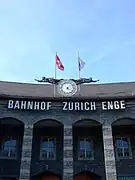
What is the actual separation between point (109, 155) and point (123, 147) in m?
3.04

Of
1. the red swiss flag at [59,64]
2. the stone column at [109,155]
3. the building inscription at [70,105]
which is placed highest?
the red swiss flag at [59,64]

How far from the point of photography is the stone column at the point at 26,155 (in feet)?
58.7

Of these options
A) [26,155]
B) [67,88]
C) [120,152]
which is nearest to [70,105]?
[67,88]

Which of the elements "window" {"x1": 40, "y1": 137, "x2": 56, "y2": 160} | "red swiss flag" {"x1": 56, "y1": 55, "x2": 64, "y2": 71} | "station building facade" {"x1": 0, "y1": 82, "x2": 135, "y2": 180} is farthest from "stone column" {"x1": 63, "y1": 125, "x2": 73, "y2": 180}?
"red swiss flag" {"x1": 56, "y1": 55, "x2": 64, "y2": 71}

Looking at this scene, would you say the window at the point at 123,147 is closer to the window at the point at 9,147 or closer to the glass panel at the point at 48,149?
the glass panel at the point at 48,149

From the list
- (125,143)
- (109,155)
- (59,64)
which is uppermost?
(59,64)

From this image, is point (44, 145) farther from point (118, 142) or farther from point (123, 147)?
point (123, 147)

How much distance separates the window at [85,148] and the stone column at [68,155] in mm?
2522

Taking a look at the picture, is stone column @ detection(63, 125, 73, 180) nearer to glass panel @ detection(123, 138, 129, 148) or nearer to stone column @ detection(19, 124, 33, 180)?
stone column @ detection(19, 124, 33, 180)

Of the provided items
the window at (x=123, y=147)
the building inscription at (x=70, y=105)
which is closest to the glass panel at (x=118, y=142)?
the window at (x=123, y=147)

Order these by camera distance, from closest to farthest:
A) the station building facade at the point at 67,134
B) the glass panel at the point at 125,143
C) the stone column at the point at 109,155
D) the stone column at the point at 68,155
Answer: the stone column at the point at 109,155 < the stone column at the point at 68,155 < the station building facade at the point at 67,134 < the glass panel at the point at 125,143

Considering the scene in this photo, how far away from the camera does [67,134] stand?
19.3 m

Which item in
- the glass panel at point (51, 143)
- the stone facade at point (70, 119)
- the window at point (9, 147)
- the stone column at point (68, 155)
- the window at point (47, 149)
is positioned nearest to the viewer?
the stone column at point (68, 155)

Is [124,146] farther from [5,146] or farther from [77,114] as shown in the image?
[5,146]
